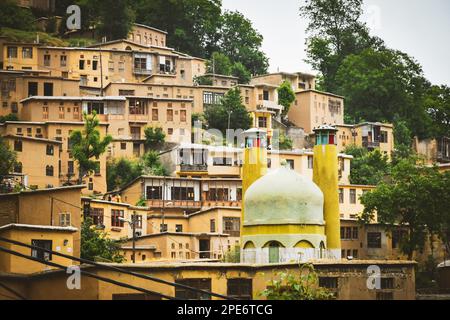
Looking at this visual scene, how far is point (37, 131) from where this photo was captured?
72.4 meters

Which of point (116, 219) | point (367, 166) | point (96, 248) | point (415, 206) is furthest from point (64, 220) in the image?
point (367, 166)

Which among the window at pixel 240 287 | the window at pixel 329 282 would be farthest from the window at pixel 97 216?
the window at pixel 240 287

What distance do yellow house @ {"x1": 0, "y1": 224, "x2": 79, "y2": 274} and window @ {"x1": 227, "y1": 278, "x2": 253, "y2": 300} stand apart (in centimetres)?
646

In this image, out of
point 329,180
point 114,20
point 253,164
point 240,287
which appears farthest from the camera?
point 114,20

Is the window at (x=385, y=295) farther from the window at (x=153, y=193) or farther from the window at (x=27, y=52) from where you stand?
the window at (x=27, y=52)

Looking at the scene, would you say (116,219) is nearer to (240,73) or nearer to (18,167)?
(18,167)

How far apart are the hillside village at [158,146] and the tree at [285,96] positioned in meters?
0.65

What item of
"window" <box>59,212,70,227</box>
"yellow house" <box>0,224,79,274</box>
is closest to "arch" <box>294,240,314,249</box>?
"window" <box>59,212,70,227</box>

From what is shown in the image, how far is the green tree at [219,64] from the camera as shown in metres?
Result: 102

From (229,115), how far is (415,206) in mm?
27499

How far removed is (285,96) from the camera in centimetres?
9331
